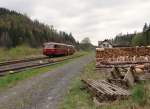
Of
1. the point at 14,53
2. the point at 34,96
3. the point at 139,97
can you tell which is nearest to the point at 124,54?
the point at 34,96

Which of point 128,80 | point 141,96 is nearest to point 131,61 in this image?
point 128,80

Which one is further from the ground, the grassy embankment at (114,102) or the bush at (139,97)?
the bush at (139,97)

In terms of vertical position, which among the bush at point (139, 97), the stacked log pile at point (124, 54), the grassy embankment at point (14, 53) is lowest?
the grassy embankment at point (14, 53)

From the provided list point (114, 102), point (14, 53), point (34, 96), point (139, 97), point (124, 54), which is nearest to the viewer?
point (139, 97)

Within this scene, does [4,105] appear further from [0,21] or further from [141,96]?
[0,21]

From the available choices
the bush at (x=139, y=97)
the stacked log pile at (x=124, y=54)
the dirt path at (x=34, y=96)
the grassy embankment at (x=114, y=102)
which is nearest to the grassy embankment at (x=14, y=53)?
the stacked log pile at (x=124, y=54)

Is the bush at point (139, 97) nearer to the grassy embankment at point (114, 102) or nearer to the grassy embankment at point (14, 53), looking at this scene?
the grassy embankment at point (114, 102)

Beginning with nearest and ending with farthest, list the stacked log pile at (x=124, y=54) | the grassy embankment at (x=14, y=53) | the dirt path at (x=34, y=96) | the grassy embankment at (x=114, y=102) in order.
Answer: the grassy embankment at (x=114, y=102) < the dirt path at (x=34, y=96) < the stacked log pile at (x=124, y=54) < the grassy embankment at (x=14, y=53)

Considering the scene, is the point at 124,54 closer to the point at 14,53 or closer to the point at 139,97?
the point at 139,97

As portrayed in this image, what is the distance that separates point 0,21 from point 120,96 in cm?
8519

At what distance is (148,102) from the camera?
356 inches

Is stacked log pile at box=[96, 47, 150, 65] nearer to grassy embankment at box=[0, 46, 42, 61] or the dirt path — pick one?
the dirt path

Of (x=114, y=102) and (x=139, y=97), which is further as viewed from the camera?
(x=114, y=102)

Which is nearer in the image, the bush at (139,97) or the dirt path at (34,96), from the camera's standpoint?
the bush at (139,97)
